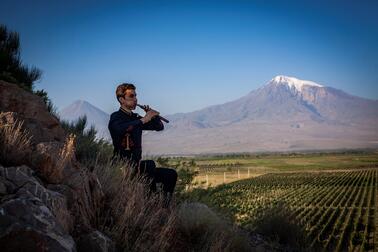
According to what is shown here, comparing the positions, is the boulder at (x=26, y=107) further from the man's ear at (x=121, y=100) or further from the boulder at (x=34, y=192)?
the boulder at (x=34, y=192)

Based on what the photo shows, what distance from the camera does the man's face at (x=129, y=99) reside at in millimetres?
5680

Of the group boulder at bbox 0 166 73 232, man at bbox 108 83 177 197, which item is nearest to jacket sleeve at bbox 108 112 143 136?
man at bbox 108 83 177 197

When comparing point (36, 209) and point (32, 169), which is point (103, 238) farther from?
point (32, 169)

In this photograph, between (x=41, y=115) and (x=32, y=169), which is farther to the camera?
(x=41, y=115)

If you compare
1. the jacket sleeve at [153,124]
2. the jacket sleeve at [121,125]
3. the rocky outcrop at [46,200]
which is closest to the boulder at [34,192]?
the rocky outcrop at [46,200]

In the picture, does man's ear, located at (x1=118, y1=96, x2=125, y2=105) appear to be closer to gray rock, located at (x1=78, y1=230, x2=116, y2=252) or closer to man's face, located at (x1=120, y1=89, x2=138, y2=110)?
man's face, located at (x1=120, y1=89, x2=138, y2=110)

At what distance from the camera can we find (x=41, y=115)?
5918 mm

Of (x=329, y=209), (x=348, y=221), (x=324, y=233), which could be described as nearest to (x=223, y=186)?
(x=324, y=233)

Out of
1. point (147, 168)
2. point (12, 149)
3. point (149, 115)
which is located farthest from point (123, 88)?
point (12, 149)

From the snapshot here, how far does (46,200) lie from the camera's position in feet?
10.5

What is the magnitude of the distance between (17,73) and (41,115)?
14.4 ft

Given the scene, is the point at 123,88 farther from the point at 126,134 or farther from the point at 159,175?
the point at 159,175

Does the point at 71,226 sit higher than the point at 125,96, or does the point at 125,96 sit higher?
the point at 125,96

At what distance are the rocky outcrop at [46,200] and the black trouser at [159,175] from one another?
1.21m
